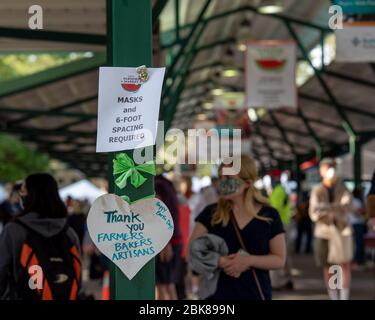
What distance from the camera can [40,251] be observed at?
588cm

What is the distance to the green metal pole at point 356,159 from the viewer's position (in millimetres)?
26391

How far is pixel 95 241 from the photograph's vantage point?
14.6 feet

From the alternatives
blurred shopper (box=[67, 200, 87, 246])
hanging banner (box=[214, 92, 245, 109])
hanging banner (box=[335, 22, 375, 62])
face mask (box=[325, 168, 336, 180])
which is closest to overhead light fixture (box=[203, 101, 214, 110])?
hanging banner (box=[214, 92, 245, 109])

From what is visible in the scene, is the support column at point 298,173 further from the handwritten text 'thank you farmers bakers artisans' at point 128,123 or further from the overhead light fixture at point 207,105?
the handwritten text 'thank you farmers bakers artisans' at point 128,123

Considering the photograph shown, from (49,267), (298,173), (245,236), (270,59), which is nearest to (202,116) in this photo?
(298,173)

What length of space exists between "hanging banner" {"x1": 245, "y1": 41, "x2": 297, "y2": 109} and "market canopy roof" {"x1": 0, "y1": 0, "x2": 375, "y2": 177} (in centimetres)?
122

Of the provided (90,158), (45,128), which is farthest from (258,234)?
(90,158)

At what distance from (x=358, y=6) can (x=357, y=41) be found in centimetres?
94

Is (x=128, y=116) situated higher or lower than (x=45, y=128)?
lower

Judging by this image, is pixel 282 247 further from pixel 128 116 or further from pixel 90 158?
pixel 90 158

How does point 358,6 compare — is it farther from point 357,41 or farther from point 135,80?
point 135,80

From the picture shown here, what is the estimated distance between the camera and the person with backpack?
5.77 m

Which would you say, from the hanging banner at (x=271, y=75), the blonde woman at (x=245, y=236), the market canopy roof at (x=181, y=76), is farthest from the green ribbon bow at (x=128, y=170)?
the hanging banner at (x=271, y=75)
